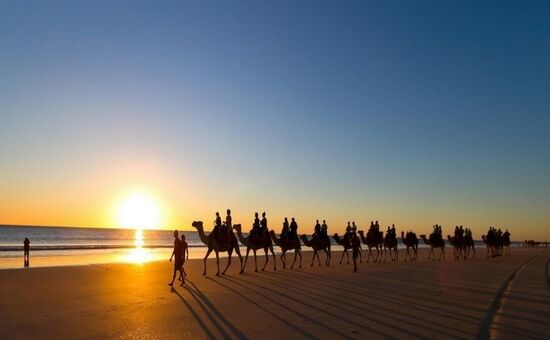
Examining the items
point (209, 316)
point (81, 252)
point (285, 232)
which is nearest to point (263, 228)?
point (285, 232)

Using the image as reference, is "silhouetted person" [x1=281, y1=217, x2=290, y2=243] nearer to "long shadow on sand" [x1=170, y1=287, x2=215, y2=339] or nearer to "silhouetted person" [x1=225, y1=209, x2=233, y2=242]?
"silhouetted person" [x1=225, y1=209, x2=233, y2=242]

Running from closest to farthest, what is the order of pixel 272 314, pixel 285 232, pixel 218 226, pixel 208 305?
pixel 272 314 → pixel 208 305 → pixel 218 226 → pixel 285 232

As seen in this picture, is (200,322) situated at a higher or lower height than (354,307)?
higher

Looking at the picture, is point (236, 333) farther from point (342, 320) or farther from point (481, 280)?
point (481, 280)

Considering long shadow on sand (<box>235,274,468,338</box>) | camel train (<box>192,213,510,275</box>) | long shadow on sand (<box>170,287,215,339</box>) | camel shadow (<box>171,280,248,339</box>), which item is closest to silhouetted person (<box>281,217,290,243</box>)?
camel train (<box>192,213,510,275</box>)

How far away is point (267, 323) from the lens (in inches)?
398

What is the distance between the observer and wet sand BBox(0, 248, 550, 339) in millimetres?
9289

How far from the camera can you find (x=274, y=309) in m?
11.9

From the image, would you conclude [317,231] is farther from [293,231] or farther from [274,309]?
[274,309]

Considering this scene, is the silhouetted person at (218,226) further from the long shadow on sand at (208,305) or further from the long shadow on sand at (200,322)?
the long shadow on sand at (200,322)

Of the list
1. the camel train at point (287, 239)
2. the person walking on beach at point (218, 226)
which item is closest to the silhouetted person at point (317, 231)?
the camel train at point (287, 239)

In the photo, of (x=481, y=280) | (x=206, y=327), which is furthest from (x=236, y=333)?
(x=481, y=280)

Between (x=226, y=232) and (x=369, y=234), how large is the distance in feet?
51.2

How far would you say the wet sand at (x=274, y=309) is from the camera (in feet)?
30.5
